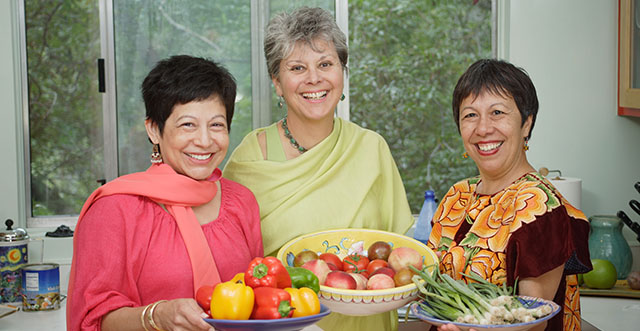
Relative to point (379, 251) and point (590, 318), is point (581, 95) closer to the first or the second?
point (590, 318)

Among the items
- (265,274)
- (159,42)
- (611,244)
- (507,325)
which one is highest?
(159,42)

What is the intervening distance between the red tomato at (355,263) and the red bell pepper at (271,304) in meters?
0.40

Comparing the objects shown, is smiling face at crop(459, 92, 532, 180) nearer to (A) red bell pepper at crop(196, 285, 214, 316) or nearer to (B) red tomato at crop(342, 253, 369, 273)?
(B) red tomato at crop(342, 253, 369, 273)

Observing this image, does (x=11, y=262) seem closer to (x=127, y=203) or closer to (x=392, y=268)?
(x=127, y=203)

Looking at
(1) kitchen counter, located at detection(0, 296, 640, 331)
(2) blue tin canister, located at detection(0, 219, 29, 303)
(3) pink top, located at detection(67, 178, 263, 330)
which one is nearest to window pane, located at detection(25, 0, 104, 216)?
(2) blue tin canister, located at detection(0, 219, 29, 303)

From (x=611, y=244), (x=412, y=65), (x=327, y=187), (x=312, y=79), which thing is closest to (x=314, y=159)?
(x=327, y=187)

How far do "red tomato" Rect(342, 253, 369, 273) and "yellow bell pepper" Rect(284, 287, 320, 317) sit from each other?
0.34 metres

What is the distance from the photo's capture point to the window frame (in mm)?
2855

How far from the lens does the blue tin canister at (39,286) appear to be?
7.88ft

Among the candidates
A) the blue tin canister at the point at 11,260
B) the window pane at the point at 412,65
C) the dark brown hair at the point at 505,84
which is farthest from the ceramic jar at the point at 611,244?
the window pane at the point at 412,65

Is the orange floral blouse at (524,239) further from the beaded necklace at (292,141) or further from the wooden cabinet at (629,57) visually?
the wooden cabinet at (629,57)

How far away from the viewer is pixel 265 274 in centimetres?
130

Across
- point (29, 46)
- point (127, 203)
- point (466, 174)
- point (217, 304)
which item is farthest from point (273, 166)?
point (466, 174)

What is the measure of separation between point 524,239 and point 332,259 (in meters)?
0.47
